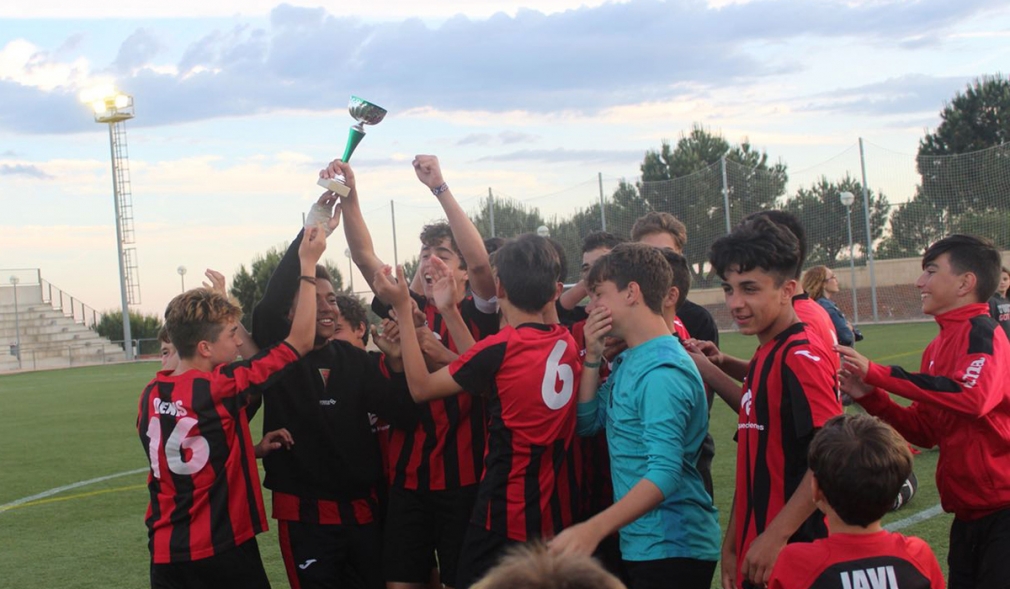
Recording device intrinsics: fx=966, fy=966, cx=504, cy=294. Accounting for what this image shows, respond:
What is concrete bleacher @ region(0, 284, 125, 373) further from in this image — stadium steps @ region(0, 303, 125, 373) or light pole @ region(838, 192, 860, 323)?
light pole @ region(838, 192, 860, 323)

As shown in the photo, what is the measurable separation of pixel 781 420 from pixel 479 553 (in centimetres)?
126

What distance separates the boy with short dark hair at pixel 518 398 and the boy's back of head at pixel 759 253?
66 centimetres

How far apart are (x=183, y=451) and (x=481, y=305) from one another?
5.07ft

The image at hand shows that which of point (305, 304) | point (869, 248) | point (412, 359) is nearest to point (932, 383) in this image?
point (412, 359)

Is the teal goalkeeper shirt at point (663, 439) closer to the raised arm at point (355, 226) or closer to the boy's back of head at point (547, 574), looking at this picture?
the raised arm at point (355, 226)

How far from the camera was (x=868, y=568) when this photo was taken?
8.98ft

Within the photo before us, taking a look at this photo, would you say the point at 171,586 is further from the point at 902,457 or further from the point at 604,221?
the point at 604,221

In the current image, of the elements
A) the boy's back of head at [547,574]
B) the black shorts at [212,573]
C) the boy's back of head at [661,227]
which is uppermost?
the boy's back of head at [661,227]

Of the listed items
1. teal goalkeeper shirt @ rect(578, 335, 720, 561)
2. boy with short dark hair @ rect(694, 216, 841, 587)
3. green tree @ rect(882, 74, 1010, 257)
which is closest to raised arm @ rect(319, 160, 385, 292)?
teal goalkeeper shirt @ rect(578, 335, 720, 561)

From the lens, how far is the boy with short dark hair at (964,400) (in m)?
3.67

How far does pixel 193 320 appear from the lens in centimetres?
398

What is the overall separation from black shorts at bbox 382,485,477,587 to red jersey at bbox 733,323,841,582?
137 cm

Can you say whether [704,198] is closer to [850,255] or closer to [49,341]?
[850,255]

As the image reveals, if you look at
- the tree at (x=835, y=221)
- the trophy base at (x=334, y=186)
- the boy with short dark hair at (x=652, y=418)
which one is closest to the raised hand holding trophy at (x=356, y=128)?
the trophy base at (x=334, y=186)
